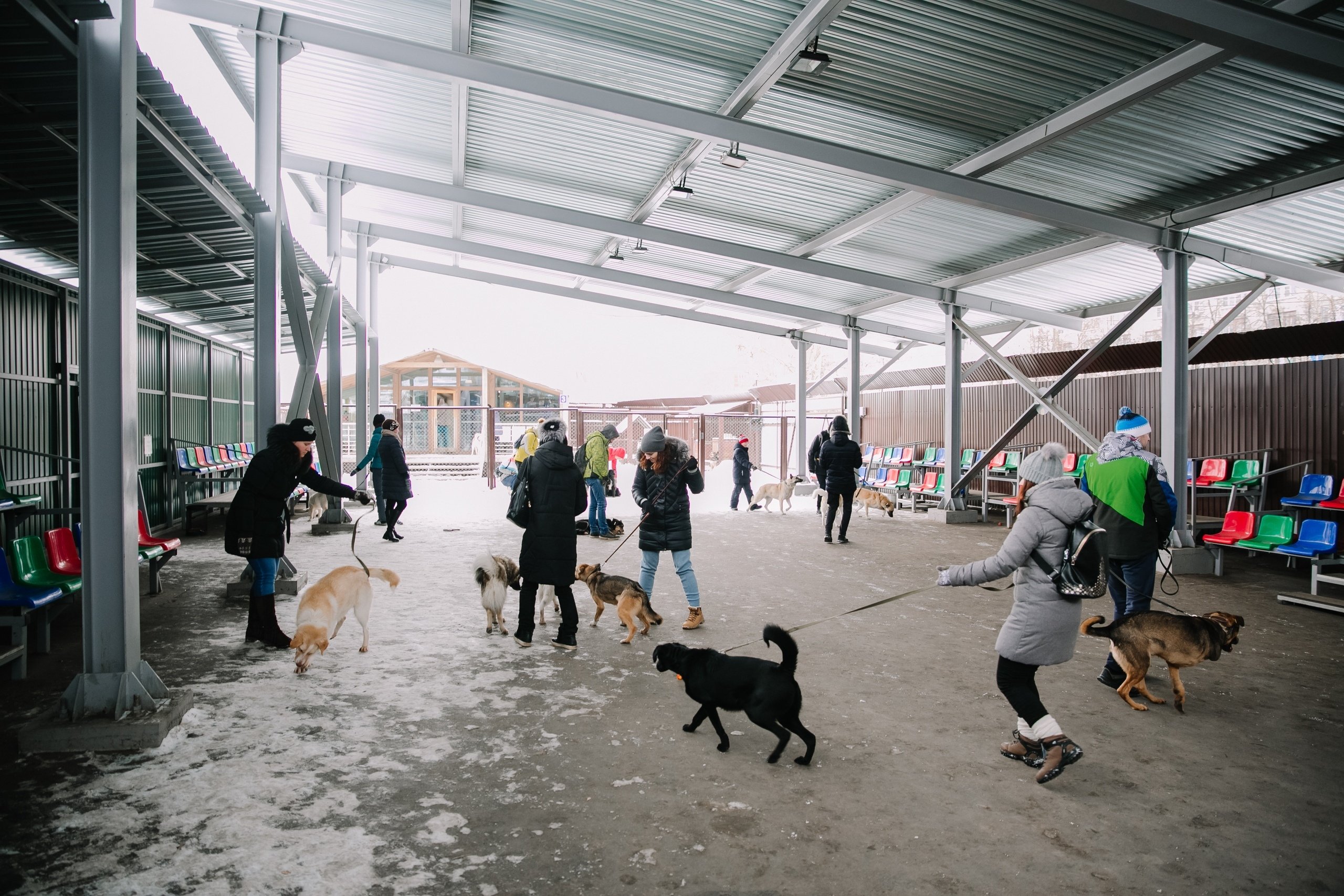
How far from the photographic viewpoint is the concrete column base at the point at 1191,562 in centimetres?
916

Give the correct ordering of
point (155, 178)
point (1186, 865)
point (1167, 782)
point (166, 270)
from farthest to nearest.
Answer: point (166, 270) → point (155, 178) → point (1167, 782) → point (1186, 865)

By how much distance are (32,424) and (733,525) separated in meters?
9.30

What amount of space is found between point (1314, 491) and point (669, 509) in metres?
9.23

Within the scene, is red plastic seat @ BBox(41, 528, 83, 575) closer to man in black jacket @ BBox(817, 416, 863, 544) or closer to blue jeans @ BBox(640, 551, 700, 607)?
blue jeans @ BBox(640, 551, 700, 607)

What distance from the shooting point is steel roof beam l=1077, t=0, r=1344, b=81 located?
502 centimetres

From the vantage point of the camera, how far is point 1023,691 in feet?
11.8

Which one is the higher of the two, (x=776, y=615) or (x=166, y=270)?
(x=166, y=270)

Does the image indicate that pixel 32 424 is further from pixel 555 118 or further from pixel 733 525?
pixel 733 525

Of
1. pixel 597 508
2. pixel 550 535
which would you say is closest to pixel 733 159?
pixel 597 508

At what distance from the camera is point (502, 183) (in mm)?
12766

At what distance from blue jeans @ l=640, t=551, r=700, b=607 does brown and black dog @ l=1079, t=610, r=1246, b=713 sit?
9.49ft

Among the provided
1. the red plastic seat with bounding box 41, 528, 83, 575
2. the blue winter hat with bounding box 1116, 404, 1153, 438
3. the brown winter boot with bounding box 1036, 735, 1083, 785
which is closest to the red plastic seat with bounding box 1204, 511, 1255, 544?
the blue winter hat with bounding box 1116, 404, 1153, 438

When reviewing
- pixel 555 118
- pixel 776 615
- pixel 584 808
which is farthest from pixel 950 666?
pixel 555 118

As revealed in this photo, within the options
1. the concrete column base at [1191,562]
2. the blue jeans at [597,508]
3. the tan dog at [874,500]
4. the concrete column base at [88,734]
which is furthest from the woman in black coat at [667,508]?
the tan dog at [874,500]
